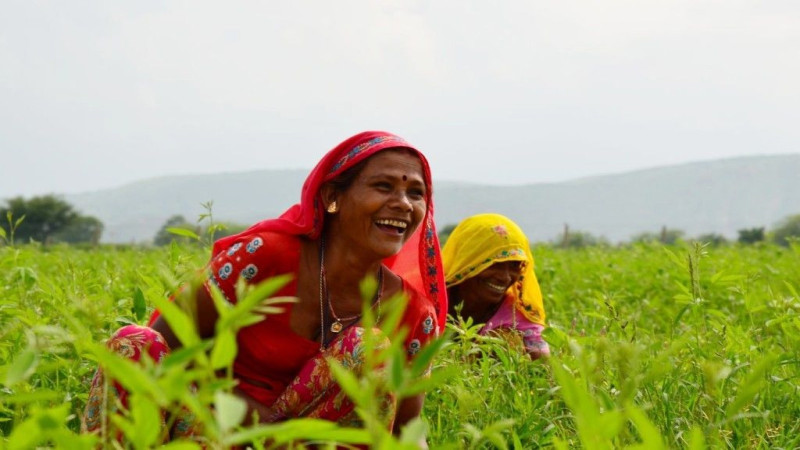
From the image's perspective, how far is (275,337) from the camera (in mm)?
2545

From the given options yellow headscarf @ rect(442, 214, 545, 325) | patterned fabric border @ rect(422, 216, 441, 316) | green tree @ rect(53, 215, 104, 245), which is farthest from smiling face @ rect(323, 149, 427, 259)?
green tree @ rect(53, 215, 104, 245)

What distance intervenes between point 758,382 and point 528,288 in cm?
306

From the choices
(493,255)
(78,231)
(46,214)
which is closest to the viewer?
(493,255)

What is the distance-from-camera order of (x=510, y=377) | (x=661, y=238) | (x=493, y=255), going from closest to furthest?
(x=510, y=377) < (x=493, y=255) < (x=661, y=238)

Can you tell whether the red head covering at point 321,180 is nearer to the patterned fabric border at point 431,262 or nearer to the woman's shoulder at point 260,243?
the woman's shoulder at point 260,243

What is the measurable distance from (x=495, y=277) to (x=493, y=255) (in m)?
0.11

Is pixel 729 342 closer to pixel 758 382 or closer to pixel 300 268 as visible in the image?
pixel 300 268

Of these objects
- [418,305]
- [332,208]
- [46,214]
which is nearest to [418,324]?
[418,305]

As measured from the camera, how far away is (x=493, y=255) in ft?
12.7

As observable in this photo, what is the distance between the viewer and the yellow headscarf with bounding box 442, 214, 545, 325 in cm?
387

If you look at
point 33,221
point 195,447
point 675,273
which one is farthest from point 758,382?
point 33,221

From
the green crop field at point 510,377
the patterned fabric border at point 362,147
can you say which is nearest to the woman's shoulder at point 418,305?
the green crop field at point 510,377

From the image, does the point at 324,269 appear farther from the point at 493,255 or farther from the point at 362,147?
the point at 493,255

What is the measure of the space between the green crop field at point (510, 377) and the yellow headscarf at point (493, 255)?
20.0 inches
